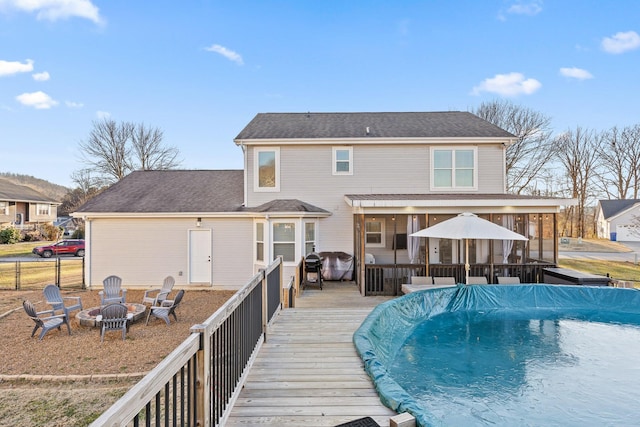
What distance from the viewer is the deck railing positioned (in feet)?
4.95

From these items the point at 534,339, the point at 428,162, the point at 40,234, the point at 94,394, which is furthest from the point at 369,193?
the point at 40,234

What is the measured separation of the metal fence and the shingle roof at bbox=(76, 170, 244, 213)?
9.78ft

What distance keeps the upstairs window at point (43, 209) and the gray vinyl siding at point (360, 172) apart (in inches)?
1508

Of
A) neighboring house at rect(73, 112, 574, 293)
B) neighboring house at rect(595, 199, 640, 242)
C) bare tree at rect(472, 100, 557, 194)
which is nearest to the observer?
neighboring house at rect(73, 112, 574, 293)

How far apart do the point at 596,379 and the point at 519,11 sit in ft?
63.8

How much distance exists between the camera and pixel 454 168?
12711mm

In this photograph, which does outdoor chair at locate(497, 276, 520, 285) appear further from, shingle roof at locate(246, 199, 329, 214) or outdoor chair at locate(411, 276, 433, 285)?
shingle roof at locate(246, 199, 329, 214)

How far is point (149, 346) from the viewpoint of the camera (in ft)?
24.4

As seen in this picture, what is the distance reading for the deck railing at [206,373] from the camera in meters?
1.51

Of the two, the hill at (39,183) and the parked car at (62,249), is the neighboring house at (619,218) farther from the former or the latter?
the hill at (39,183)

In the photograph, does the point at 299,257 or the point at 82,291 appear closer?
the point at 299,257

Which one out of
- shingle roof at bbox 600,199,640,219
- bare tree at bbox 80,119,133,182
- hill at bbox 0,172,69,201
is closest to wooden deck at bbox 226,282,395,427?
bare tree at bbox 80,119,133,182

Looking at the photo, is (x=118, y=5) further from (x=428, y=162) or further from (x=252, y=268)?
(x=428, y=162)

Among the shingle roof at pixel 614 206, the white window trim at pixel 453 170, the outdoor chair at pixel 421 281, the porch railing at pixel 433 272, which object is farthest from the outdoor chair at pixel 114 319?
the shingle roof at pixel 614 206
